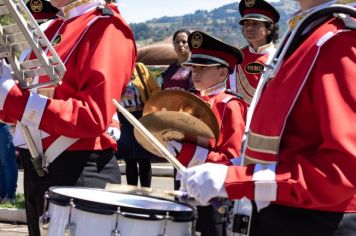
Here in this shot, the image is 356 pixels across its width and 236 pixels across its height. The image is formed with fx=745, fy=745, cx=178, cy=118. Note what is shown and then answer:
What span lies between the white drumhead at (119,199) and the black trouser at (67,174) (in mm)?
282

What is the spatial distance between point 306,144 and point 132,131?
232 inches

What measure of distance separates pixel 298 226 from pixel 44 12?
2.66m

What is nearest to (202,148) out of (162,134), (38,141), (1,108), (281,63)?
(162,134)

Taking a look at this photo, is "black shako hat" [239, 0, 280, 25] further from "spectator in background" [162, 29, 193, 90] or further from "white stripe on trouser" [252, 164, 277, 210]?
"white stripe on trouser" [252, 164, 277, 210]

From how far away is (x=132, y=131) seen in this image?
8.00 m

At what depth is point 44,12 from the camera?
4426 millimetres

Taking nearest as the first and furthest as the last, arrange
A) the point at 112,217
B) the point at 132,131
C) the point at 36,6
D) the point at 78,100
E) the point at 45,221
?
the point at 112,217, the point at 45,221, the point at 78,100, the point at 36,6, the point at 132,131

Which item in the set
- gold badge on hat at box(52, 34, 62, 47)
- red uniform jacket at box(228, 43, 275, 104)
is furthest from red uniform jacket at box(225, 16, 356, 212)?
red uniform jacket at box(228, 43, 275, 104)

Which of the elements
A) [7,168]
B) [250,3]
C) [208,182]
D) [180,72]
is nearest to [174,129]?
[208,182]

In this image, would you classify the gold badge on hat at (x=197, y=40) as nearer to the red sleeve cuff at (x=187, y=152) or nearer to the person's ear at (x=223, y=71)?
the person's ear at (x=223, y=71)

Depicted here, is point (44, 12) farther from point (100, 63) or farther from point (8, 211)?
point (8, 211)

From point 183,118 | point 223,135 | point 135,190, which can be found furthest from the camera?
point 223,135

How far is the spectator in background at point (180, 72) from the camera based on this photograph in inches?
299

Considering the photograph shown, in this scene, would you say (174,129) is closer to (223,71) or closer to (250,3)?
(223,71)
